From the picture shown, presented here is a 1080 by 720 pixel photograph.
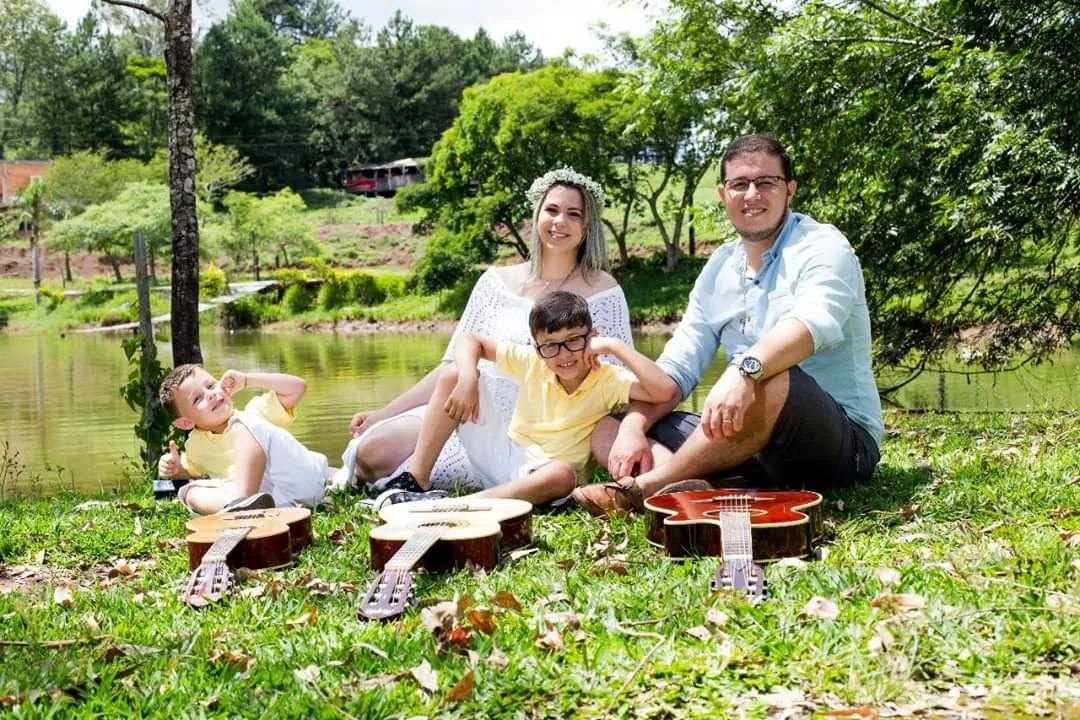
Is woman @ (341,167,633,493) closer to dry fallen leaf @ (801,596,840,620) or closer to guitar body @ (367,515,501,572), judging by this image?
guitar body @ (367,515,501,572)

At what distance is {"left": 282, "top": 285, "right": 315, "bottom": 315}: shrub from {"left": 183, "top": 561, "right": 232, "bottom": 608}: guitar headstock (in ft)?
107

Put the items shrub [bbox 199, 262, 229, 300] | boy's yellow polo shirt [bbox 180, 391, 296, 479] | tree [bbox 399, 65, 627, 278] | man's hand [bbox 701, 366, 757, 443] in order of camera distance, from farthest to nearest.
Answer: shrub [bbox 199, 262, 229, 300] → tree [bbox 399, 65, 627, 278] → boy's yellow polo shirt [bbox 180, 391, 296, 479] → man's hand [bbox 701, 366, 757, 443]

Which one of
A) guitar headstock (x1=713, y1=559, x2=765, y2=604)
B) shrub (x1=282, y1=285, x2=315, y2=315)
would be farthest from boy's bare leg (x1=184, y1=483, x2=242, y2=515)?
shrub (x1=282, y1=285, x2=315, y2=315)

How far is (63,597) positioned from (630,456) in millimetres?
2091

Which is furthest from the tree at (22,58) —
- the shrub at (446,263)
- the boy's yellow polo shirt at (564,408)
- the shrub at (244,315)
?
the boy's yellow polo shirt at (564,408)

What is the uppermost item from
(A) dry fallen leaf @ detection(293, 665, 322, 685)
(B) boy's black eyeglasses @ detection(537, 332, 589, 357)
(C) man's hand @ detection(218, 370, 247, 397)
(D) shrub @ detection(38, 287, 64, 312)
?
(D) shrub @ detection(38, 287, 64, 312)

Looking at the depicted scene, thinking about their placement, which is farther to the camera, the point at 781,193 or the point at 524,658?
the point at 781,193

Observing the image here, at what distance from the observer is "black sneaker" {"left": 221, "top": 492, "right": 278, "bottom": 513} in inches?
167

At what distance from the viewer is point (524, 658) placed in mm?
2564

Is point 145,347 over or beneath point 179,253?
beneath

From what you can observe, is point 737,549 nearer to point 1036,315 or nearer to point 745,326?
point 745,326

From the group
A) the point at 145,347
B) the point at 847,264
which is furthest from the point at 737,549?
the point at 145,347

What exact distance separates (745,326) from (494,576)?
5.41 feet

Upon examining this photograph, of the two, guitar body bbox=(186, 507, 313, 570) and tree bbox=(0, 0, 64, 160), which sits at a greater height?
tree bbox=(0, 0, 64, 160)
